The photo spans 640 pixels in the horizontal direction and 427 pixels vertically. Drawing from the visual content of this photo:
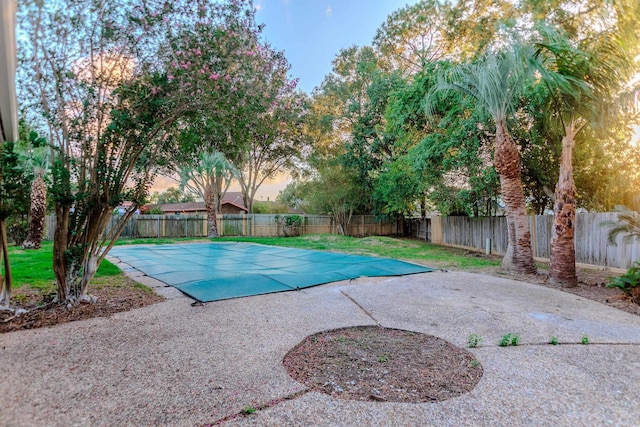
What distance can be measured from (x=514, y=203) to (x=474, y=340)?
15.6ft

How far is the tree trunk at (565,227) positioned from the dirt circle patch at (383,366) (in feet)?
13.0

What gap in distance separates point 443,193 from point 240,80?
846 centimetres

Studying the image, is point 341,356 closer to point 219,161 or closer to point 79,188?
point 79,188

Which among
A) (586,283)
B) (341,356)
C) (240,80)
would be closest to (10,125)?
(240,80)

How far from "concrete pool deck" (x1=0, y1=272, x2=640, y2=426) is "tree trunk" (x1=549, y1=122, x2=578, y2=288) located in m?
1.34

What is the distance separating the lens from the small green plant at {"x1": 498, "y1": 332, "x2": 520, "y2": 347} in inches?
113

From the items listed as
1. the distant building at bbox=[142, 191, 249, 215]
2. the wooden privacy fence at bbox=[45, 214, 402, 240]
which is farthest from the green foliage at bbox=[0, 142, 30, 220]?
the distant building at bbox=[142, 191, 249, 215]

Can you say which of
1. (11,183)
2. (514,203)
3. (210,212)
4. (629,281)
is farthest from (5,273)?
(210,212)

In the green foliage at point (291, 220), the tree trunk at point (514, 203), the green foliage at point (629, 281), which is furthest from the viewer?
the green foliage at point (291, 220)

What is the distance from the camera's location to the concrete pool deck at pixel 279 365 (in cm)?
184

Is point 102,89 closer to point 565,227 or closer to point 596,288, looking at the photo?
point 565,227

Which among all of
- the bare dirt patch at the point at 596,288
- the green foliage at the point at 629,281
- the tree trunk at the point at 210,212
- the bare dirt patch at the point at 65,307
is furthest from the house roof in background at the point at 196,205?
the green foliage at the point at 629,281

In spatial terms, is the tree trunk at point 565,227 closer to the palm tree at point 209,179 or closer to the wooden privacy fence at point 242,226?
the palm tree at point 209,179

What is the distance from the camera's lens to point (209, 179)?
16.8 metres
